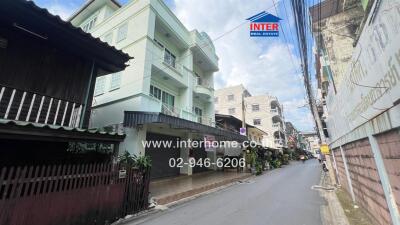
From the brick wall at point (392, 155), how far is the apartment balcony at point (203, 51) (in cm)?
1402

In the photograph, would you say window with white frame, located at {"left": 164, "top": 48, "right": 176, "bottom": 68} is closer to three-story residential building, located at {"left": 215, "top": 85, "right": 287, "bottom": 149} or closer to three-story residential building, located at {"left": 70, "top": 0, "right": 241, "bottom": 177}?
three-story residential building, located at {"left": 70, "top": 0, "right": 241, "bottom": 177}

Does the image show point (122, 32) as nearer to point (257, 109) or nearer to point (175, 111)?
Answer: point (175, 111)

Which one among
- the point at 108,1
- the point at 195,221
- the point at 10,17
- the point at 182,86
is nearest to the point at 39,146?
the point at 10,17

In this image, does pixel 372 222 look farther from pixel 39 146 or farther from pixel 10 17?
pixel 10 17

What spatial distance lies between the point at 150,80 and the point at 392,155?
433 inches

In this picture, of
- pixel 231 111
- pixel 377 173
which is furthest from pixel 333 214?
pixel 231 111

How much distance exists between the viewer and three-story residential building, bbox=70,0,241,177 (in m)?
10.5

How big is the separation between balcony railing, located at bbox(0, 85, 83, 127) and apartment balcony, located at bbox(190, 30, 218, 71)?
11030 mm

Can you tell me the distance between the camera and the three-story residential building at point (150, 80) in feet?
34.5

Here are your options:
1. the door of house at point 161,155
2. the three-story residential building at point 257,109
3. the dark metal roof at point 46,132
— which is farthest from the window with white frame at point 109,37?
the three-story residential building at point 257,109

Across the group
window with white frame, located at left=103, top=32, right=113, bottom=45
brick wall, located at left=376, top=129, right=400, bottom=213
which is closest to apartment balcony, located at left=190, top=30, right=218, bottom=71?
window with white frame, located at left=103, top=32, right=113, bottom=45

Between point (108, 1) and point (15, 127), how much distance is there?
1390 centimetres

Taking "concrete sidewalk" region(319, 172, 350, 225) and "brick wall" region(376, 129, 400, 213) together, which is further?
"concrete sidewalk" region(319, 172, 350, 225)

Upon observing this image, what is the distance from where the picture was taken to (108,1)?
1482cm
